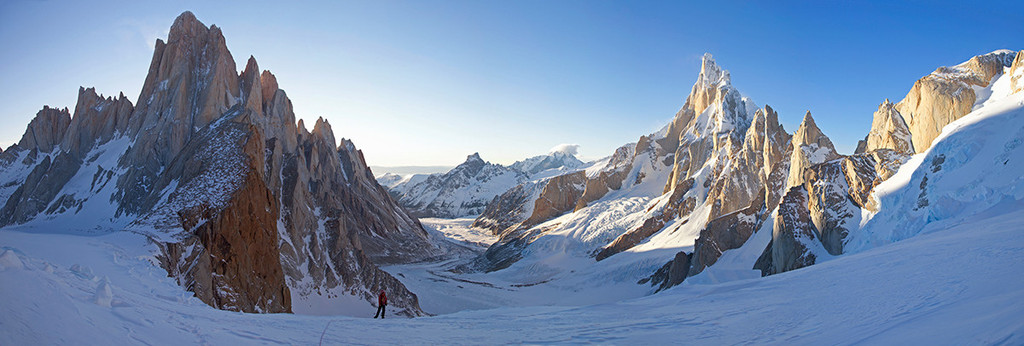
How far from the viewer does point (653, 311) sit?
A: 53.4 feet

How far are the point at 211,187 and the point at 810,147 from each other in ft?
231

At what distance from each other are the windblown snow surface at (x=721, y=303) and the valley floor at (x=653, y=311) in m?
0.05

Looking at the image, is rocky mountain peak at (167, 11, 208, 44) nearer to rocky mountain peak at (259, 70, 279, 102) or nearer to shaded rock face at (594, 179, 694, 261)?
rocky mountain peak at (259, 70, 279, 102)

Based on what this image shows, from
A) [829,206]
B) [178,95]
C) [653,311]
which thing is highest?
[178,95]

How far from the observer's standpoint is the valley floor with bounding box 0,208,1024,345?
7.46 meters

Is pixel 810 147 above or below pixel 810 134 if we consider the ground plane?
below

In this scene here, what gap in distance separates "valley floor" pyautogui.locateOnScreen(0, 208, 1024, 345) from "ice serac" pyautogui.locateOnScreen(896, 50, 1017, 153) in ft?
81.7

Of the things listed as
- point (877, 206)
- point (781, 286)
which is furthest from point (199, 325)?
point (877, 206)

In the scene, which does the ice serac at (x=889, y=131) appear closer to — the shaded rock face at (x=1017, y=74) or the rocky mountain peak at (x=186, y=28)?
the shaded rock face at (x=1017, y=74)

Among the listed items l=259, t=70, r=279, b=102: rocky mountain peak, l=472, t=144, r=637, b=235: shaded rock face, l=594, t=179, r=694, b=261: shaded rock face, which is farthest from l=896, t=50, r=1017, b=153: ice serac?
l=472, t=144, r=637, b=235: shaded rock face

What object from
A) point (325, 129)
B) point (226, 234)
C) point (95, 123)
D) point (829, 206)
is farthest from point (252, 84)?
point (829, 206)

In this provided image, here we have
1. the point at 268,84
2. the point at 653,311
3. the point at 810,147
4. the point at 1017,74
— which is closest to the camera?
the point at 653,311

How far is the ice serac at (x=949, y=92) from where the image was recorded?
38.4m

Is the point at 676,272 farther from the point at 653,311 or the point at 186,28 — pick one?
the point at 186,28
